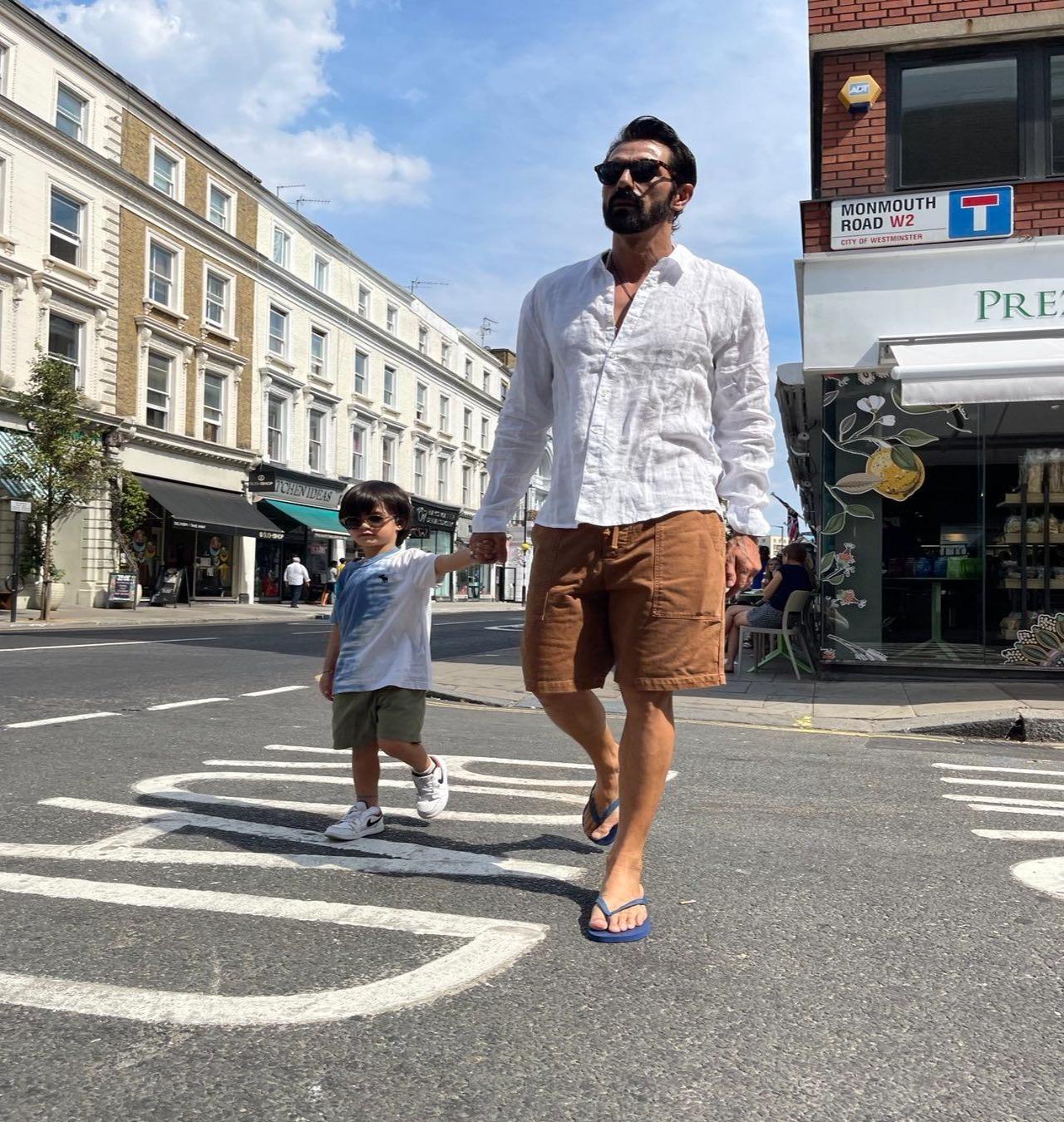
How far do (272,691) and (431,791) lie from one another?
Answer: 5148 millimetres

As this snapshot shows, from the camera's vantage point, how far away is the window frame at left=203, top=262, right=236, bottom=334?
1163 inches

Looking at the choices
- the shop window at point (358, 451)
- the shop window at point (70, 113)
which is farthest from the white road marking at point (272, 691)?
the shop window at point (358, 451)

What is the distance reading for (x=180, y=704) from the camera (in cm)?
723

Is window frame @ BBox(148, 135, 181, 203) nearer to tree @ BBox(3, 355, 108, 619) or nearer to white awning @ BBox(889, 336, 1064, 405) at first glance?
tree @ BBox(3, 355, 108, 619)

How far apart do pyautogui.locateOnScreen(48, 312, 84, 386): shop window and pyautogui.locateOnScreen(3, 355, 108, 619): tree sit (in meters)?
4.50

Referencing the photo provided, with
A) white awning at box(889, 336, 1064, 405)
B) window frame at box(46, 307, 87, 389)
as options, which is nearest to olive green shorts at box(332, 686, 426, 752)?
white awning at box(889, 336, 1064, 405)

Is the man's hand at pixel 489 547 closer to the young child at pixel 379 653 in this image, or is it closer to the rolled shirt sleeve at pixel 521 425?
the rolled shirt sleeve at pixel 521 425

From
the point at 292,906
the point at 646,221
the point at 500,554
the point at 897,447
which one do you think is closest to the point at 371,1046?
the point at 292,906

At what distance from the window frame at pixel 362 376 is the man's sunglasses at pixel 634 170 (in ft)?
122

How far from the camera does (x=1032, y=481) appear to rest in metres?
9.95

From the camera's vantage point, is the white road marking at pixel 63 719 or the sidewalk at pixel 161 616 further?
the sidewalk at pixel 161 616

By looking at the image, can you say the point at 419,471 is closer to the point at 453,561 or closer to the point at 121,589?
the point at 121,589

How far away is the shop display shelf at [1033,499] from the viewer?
9883 millimetres

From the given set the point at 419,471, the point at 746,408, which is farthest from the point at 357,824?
the point at 419,471
